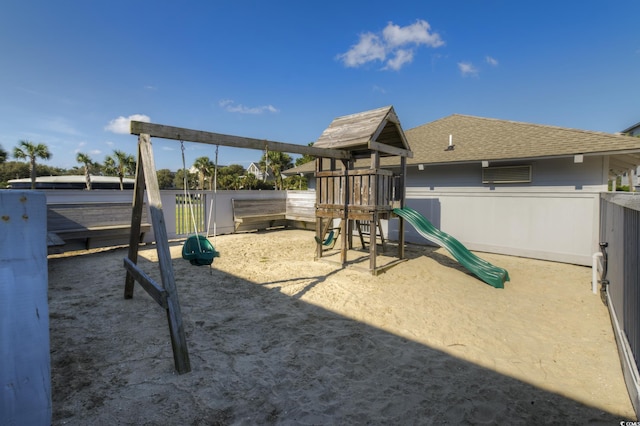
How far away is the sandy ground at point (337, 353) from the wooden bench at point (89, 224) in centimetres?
219

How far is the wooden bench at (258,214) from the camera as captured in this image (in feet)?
42.0

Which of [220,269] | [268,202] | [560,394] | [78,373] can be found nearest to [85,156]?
[268,202]

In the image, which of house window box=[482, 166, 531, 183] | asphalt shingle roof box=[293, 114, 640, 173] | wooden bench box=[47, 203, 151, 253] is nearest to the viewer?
asphalt shingle roof box=[293, 114, 640, 173]

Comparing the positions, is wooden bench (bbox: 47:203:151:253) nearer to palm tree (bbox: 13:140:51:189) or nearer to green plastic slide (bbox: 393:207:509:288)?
green plastic slide (bbox: 393:207:509:288)

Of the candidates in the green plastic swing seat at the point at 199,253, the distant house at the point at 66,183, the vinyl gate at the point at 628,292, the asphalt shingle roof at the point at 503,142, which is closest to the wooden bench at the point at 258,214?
the asphalt shingle roof at the point at 503,142

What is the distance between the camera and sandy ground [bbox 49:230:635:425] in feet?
8.93

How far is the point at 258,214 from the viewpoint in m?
13.4

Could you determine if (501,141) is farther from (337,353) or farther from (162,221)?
(162,221)

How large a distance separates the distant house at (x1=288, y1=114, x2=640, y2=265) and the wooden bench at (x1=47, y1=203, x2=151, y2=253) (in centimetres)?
946

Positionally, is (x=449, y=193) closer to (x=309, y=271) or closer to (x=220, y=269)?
(x=309, y=271)

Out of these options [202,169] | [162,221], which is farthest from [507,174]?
[202,169]

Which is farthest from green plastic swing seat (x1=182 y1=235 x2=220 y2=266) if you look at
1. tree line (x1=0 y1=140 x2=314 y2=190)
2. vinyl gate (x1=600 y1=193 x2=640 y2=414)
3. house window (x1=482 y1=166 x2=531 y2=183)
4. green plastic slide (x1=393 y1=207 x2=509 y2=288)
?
tree line (x1=0 y1=140 x2=314 y2=190)

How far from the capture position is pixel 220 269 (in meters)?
7.41

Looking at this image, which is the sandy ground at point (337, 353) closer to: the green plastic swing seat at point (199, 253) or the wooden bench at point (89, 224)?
the green plastic swing seat at point (199, 253)
